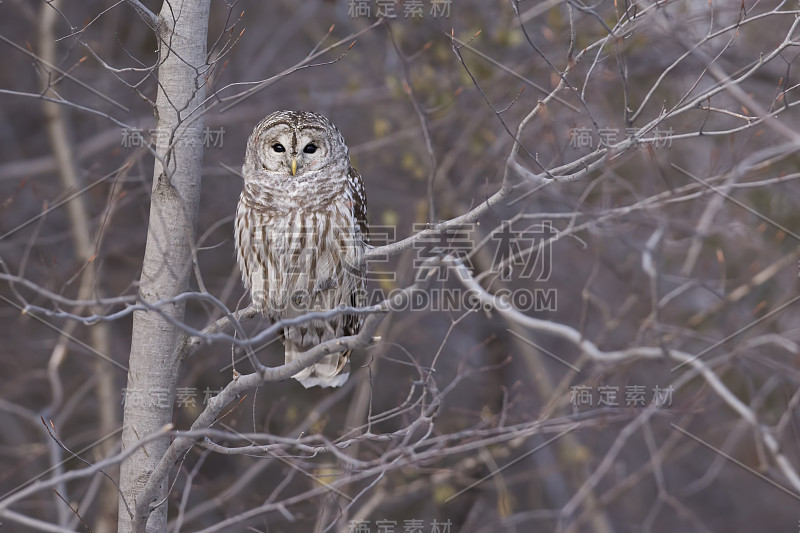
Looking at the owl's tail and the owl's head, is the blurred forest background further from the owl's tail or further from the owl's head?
the owl's head

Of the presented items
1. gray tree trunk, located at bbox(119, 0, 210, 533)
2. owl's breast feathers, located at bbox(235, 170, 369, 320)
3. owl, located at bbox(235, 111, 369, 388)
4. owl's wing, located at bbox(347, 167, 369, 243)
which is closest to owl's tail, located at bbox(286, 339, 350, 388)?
owl, located at bbox(235, 111, 369, 388)

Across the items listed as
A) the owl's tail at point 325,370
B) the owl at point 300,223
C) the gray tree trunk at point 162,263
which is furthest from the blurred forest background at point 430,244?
the gray tree trunk at point 162,263

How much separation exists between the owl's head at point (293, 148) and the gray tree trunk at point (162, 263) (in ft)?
3.41

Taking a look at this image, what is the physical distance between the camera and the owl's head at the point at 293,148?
180 inches

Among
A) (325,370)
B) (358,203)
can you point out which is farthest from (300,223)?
(325,370)

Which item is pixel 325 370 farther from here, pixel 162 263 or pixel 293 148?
pixel 162 263

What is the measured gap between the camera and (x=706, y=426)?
28.6 feet

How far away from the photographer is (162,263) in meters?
3.48

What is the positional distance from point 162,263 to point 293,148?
1.38 meters

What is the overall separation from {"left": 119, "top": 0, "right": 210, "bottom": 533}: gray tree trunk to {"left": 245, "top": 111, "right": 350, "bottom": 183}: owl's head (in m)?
1.04

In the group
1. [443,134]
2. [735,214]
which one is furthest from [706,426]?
[443,134]

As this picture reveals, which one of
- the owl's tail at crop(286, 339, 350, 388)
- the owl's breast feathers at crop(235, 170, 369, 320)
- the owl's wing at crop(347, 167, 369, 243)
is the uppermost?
the owl's wing at crop(347, 167, 369, 243)

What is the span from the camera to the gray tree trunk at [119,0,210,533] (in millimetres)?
3498

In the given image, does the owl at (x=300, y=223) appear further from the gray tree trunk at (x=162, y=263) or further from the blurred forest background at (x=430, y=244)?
the blurred forest background at (x=430, y=244)
